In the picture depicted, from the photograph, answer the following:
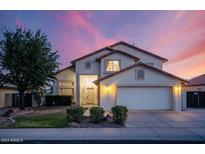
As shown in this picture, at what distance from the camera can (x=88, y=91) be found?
77.6 feet

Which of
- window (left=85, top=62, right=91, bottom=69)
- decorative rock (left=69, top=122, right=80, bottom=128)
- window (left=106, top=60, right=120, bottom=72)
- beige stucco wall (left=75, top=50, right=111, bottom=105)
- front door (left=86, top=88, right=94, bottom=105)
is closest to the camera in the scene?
decorative rock (left=69, top=122, right=80, bottom=128)

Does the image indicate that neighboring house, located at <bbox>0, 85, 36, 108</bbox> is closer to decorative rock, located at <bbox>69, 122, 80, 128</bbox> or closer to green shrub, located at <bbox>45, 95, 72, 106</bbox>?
green shrub, located at <bbox>45, 95, 72, 106</bbox>

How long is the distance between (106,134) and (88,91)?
46.9 feet

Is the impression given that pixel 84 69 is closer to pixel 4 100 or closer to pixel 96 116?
pixel 4 100

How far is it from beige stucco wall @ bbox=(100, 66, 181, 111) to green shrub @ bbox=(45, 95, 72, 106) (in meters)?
5.94

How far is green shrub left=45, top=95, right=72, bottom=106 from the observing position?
2308 cm

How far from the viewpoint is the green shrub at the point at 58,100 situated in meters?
23.1

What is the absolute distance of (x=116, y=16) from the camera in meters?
13.7

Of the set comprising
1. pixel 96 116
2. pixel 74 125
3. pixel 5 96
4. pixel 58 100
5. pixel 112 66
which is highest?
pixel 112 66

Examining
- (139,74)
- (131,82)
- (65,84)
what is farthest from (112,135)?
(65,84)

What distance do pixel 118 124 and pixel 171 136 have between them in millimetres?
2747

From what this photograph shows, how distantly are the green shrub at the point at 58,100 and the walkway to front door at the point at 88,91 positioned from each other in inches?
47.2

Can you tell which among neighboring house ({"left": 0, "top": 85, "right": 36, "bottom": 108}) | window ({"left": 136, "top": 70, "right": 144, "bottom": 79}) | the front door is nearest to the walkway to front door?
the front door
